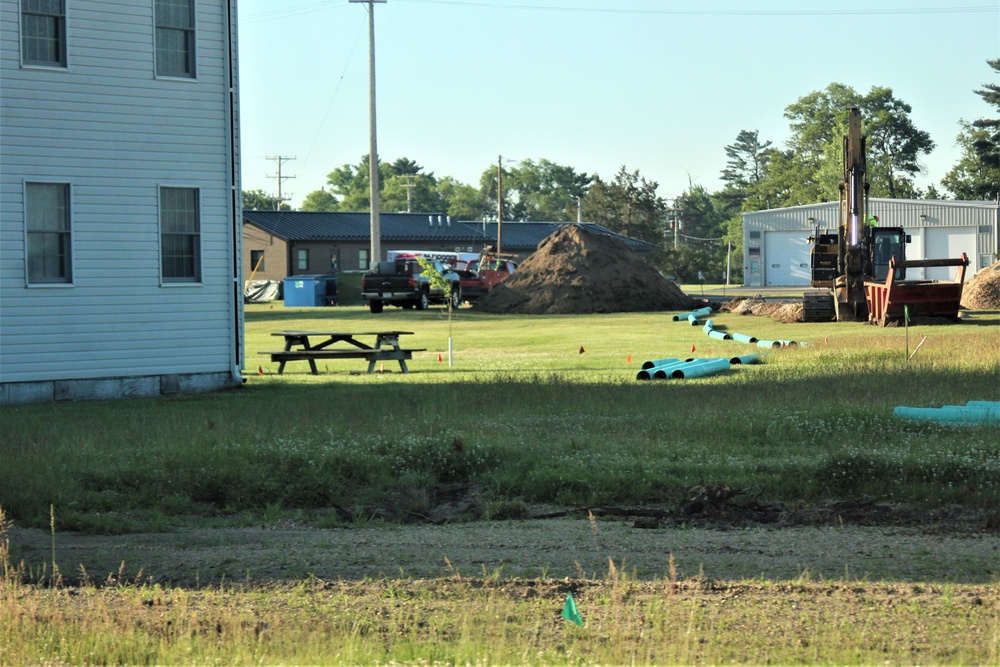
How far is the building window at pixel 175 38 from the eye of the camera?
2075 centimetres

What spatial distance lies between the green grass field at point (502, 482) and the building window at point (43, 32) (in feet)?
18.1

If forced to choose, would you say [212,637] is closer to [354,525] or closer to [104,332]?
[354,525]

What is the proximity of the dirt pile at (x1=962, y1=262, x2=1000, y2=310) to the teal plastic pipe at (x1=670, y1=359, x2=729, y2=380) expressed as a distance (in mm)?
24982

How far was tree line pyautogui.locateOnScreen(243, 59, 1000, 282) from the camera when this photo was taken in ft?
330

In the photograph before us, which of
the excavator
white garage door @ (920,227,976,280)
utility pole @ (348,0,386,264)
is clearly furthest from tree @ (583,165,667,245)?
the excavator

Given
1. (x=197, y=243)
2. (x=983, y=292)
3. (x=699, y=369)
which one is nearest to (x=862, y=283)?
(x=983, y=292)

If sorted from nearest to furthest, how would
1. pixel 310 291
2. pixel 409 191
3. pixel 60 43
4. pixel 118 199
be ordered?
1. pixel 60 43
2. pixel 118 199
3. pixel 310 291
4. pixel 409 191

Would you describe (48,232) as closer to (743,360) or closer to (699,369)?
(699,369)

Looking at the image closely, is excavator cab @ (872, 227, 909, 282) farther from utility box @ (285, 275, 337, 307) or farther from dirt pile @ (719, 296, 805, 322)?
utility box @ (285, 275, 337, 307)

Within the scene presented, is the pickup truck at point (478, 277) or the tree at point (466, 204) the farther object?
the tree at point (466, 204)

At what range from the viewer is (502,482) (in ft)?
37.7

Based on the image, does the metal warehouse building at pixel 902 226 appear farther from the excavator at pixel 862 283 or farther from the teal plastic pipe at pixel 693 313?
the excavator at pixel 862 283

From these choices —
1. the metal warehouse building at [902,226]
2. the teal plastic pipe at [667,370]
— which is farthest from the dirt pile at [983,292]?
the teal plastic pipe at [667,370]

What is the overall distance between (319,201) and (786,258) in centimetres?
12261
